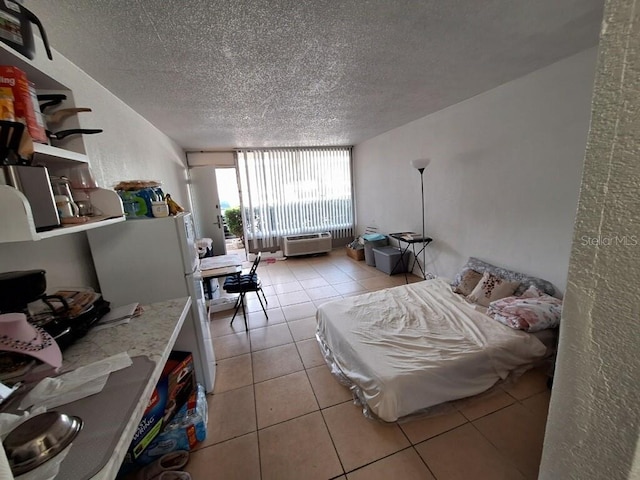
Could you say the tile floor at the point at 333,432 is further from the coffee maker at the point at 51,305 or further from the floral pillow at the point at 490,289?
the coffee maker at the point at 51,305

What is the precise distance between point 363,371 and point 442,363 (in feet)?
1.76

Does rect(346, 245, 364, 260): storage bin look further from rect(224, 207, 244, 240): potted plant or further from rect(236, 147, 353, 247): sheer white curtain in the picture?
rect(224, 207, 244, 240): potted plant

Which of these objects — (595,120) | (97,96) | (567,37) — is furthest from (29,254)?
(567,37)

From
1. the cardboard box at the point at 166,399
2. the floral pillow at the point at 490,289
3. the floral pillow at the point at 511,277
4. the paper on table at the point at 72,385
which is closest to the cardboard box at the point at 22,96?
the paper on table at the point at 72,385

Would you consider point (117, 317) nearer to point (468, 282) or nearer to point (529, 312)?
point (529, 312)

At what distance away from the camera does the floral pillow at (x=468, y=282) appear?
9.09 feet

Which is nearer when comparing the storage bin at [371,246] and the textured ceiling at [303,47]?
the textured ceiling at [303,47]

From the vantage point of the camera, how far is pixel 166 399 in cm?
152

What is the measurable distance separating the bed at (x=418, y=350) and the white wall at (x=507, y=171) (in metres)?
0.89

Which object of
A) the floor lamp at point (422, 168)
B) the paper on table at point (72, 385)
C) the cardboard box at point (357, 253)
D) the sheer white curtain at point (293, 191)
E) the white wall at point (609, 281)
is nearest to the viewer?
the white wall at point (609, 281)

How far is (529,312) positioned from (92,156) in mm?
3430

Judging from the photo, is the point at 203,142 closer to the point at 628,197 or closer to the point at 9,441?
the point at 9,441

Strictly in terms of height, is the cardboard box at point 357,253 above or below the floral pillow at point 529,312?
below

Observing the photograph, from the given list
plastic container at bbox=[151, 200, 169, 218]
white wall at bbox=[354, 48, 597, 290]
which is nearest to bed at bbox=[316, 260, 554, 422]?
white wall at bbox=[354, 48, 597, 290]
